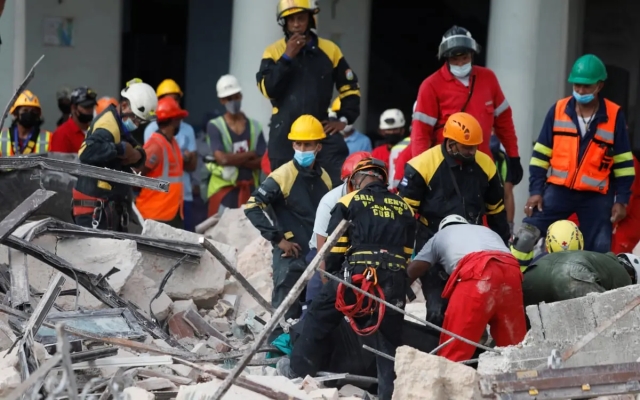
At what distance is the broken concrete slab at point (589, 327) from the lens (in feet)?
24.3

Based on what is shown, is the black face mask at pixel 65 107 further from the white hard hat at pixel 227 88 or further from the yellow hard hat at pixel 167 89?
the white hard hat at pixel 227 88

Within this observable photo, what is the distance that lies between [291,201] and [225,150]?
3.12m

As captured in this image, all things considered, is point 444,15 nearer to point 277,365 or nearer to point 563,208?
point 563,208

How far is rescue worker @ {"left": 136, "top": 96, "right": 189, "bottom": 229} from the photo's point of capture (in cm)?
1152

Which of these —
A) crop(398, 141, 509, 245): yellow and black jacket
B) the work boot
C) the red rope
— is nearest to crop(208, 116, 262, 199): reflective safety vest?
crop(398, 141, 509, 245): yellow and black jacket

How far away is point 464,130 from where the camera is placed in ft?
28.3

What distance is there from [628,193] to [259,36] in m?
4.90

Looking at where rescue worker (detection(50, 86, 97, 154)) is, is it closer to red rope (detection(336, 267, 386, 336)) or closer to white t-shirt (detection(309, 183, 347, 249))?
white t-shirt (detection(309, 183, 347, 249))

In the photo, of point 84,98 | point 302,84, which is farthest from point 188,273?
point 84,98

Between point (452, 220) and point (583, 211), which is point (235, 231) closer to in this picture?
point (583, 211)

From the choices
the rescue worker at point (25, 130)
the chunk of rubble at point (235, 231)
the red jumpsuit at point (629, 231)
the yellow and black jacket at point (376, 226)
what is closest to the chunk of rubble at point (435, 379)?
the yellow and black jacket at point (376, 226)

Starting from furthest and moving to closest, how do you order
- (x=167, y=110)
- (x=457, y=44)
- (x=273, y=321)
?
(x=167, y=110), (x=457, y=44), (x=273, y=321)

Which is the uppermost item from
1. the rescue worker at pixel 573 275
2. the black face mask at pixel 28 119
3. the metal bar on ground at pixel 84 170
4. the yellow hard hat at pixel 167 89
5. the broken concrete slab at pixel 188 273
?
the yellow hard hat at pixel 167 89

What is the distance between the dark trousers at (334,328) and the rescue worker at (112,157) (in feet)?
7.42
